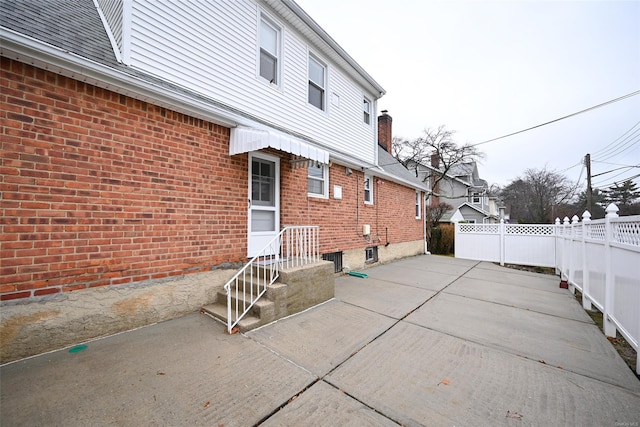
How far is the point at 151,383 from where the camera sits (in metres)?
2.30

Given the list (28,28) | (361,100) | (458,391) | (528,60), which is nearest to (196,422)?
(458,391)

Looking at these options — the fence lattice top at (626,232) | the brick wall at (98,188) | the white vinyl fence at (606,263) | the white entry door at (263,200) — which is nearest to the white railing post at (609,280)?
the white vinyl fence at (606,263)

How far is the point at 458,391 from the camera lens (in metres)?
2.27

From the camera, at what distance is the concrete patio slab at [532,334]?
110 inches

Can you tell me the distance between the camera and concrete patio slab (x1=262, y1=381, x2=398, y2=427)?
6.20ft

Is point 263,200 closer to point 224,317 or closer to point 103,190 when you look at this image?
point 224,317

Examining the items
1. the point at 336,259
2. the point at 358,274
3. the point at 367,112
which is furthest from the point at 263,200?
the point at 367,112

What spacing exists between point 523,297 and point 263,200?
6.17 m

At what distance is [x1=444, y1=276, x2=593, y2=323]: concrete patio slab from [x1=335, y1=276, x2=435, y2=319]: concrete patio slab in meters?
1.02

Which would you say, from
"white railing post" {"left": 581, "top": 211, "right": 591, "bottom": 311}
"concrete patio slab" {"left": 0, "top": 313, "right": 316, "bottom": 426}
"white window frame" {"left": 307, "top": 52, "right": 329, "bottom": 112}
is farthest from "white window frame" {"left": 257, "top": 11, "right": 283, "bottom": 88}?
"white railing post" {"left": 581, "top": 211, "right": 591, "bottom": 311}

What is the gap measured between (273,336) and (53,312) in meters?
2.51

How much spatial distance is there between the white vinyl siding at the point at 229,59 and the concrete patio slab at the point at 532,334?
500cm

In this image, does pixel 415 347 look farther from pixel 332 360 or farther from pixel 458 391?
pixel 332 360

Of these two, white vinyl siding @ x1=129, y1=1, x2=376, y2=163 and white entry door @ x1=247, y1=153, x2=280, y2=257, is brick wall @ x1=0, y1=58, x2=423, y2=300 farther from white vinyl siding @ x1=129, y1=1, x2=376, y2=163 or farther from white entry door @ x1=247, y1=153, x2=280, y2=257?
white vinyl siding @ x1=129, y1=1, x2=376, y2=163
